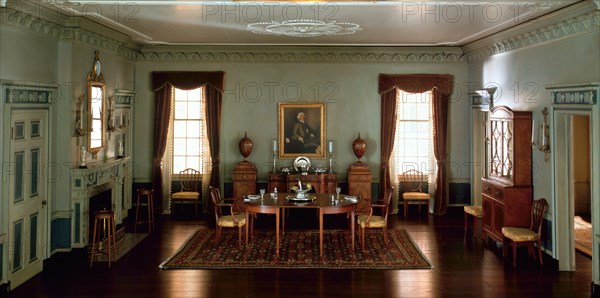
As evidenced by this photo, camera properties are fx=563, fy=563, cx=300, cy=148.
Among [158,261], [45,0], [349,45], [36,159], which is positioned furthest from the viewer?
[349,45]

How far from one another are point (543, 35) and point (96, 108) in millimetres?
7197

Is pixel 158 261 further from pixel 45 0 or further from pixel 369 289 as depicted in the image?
pixel 45 0

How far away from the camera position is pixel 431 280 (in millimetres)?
7297

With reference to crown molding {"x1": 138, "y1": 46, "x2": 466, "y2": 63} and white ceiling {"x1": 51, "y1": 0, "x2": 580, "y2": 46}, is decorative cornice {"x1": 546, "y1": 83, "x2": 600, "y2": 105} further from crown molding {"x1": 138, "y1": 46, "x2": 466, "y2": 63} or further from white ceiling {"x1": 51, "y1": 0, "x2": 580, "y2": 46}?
crown molding {"x1": 138, "y1": 46, "x2": 466, "y2": 63}

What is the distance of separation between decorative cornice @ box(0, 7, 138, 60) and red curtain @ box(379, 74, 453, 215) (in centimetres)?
559

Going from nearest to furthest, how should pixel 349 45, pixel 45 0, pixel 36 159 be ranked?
pixel 45 0 → pixel 36 159 → pixel 349 45

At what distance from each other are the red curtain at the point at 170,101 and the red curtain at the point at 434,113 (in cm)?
359

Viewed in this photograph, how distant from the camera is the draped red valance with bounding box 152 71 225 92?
479 inches

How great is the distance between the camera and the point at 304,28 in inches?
344

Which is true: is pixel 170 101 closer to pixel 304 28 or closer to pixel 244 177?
pixel 244 177

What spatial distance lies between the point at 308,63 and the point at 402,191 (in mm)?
3534

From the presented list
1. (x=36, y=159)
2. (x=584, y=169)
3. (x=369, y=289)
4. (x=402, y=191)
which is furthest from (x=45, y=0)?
(x=584, y=169)

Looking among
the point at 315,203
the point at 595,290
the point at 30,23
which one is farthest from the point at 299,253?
the point at 30,23

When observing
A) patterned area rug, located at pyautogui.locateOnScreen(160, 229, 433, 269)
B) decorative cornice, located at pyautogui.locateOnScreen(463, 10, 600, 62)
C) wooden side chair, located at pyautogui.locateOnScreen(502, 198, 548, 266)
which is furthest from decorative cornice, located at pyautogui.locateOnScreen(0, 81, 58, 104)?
decorative cornice, located at pyautogui.locateOnScreen(463, 10, 600, 62)
